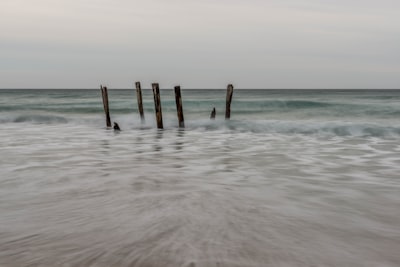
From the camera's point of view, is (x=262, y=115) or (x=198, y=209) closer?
(x=198, y=209)

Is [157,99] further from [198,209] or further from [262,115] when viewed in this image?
[262,115]

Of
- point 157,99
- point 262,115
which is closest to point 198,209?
point 157,99

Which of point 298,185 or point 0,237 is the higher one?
point 0,237

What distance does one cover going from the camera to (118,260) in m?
3.33

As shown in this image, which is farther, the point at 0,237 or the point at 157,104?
the point at 157,104

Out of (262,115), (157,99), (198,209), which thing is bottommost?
(262,115)

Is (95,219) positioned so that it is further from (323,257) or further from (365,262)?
(365,262)

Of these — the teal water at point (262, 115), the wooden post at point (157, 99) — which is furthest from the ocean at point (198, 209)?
the teal water at point (262, 115)

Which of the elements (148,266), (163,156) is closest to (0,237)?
(148,266)

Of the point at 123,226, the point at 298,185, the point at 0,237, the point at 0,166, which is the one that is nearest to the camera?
the point at 0,237

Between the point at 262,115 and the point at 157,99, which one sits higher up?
the point at 157,99

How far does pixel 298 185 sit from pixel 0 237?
431 centimetres

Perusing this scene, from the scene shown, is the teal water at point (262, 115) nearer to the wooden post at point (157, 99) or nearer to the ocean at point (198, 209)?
the wooden post at point (157, 99)

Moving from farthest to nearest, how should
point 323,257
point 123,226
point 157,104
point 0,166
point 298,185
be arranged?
1. point 157,104
2. point 0,166
3. point 298,185
4. point 123,226
5. point 323,257
